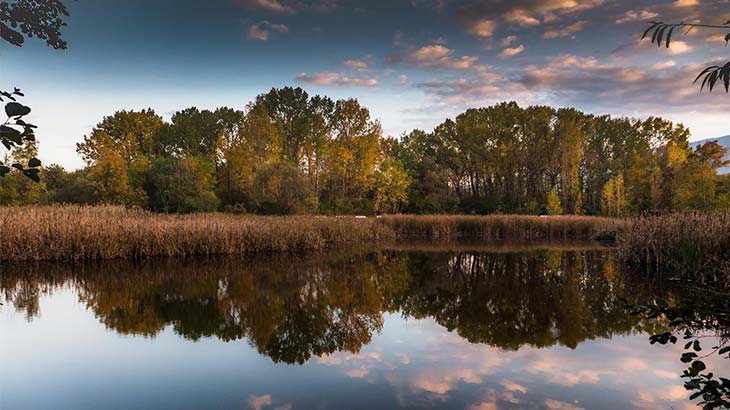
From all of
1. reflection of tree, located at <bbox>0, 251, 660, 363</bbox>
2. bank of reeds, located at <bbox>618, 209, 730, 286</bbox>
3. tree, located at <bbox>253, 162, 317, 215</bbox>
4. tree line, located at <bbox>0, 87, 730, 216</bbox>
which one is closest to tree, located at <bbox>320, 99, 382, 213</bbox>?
tree line, located at <bbox>0, 87, 730, 216</bbox>

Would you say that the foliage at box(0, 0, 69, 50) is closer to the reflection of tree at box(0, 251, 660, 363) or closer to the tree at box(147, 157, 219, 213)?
the reflection of tree at box(0, 251, 660, 363)

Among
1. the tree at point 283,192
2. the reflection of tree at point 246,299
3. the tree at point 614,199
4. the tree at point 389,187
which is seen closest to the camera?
the reflection of tree at point 246,299

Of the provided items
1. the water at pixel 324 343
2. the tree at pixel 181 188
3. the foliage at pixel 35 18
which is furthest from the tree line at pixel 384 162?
the foliage at pixel 35 18

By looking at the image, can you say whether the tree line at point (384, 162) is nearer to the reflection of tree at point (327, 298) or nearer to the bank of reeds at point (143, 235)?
the bank of reeds at point (143, 235)

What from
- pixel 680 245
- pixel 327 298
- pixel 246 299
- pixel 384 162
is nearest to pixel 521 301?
pixel 327 298

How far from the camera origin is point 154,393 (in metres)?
5.03

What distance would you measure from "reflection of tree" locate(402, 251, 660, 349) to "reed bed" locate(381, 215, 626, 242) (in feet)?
45.9

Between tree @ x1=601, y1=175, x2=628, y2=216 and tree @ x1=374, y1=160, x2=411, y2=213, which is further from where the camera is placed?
tree @ x1=374, y1=160, x2=411, y2=213

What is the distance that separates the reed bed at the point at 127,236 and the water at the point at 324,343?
1532 mm

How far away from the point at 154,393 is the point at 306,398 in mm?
1703

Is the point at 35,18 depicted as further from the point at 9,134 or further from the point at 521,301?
the point at 521,301

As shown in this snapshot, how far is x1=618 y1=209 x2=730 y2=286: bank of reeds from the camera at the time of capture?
35.4 ft

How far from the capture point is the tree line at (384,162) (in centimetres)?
3538

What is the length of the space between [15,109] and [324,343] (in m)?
5.64
